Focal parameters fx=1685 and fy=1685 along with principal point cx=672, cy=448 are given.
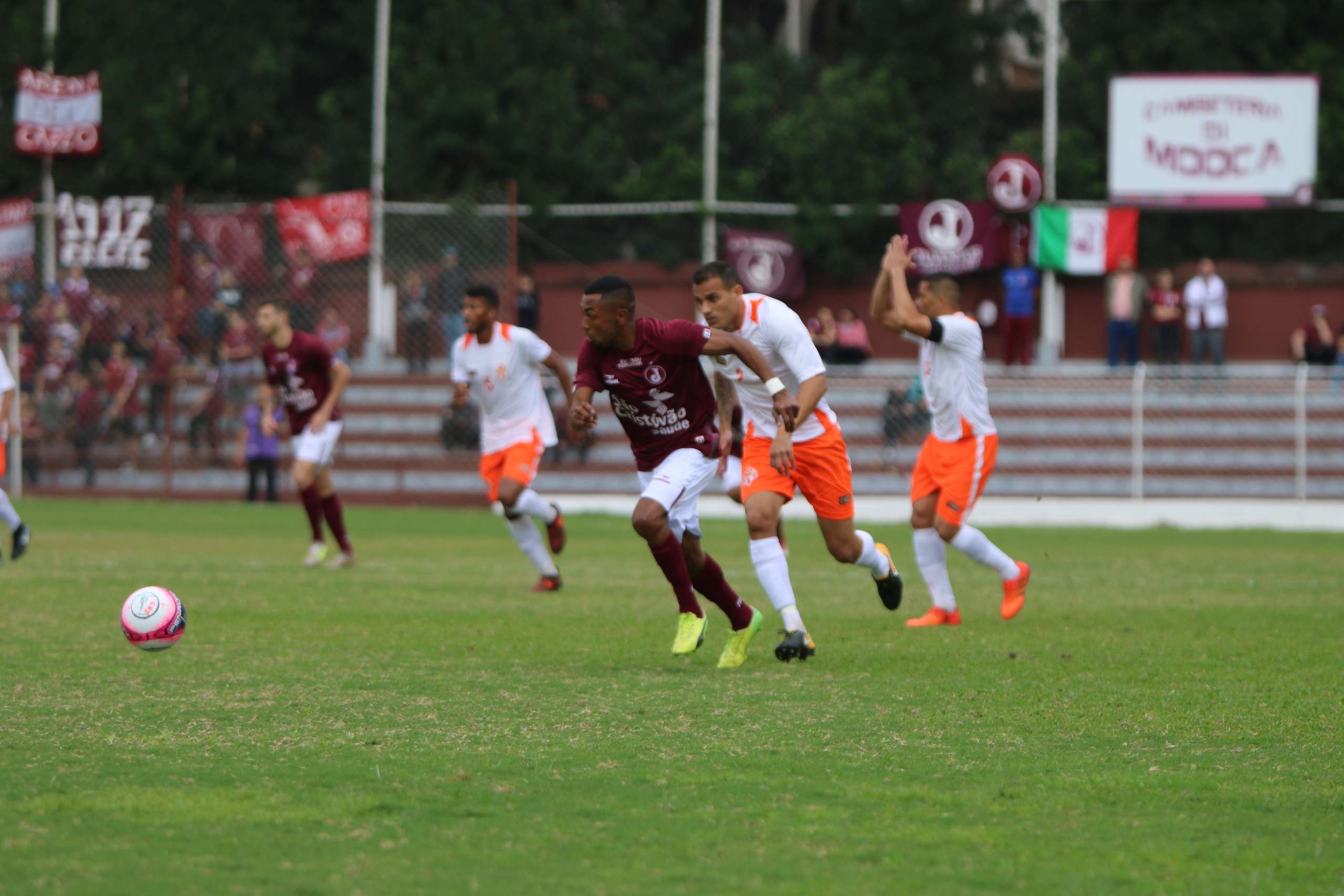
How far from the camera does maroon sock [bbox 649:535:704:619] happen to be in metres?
8.54

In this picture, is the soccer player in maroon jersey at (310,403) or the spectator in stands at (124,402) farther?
the spectator in stands at (124,402)

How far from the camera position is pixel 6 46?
33188 mm

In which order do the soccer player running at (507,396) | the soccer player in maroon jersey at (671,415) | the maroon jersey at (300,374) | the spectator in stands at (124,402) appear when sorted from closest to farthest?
the soccer player in maroon jersey at (671,415), the soccer player running at (507,396), the maroon jersey at (300,374), the spectator in stands at (124,402)

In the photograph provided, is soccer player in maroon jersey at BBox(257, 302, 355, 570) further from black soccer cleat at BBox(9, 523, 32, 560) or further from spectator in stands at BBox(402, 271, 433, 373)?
spectator in stands at BBox(402, 271, 433, 373)

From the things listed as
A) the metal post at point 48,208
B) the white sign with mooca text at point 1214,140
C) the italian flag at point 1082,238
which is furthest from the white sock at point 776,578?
the metal post at point 48,208

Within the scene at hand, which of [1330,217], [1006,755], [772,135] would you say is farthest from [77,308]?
[1006,755]

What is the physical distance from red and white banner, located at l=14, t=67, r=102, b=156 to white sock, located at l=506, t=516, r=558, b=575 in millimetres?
21143

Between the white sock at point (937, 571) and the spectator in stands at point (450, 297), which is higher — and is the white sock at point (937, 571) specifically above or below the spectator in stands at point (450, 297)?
below

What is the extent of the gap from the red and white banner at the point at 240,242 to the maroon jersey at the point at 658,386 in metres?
19.8

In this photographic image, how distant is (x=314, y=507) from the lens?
1468cm

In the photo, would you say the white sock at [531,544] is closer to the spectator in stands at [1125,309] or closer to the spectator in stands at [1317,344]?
the spectator in stands at [1125,309]

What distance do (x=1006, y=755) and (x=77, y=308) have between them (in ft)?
79.3

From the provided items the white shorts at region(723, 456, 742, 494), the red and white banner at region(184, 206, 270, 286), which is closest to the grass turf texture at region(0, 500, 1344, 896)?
the white shorts at region(723, 456, 742, 494)

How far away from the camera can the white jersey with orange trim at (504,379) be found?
1331 centimetres
